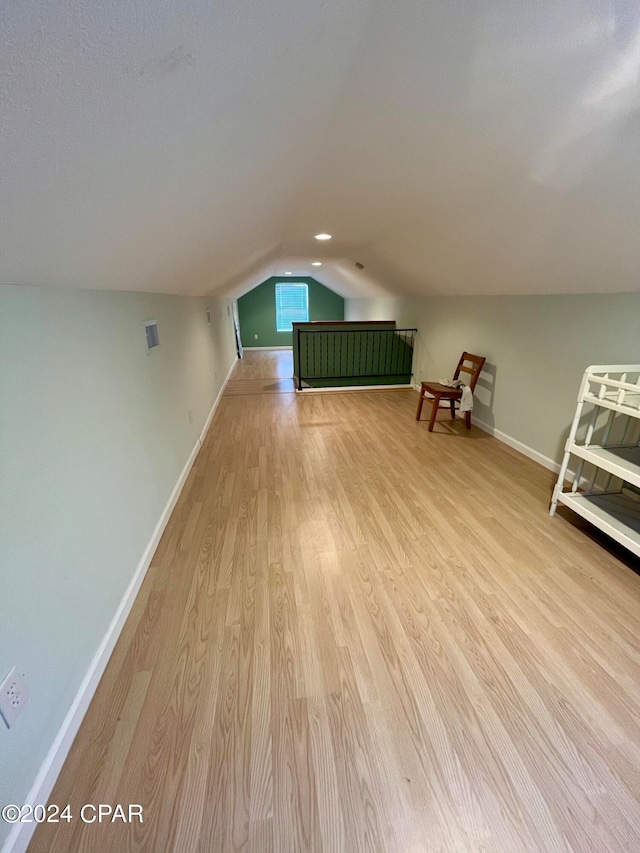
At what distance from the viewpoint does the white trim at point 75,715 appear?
94 cm

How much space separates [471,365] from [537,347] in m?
1.01

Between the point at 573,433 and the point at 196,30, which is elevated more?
the point at 196,30

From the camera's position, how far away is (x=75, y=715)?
119 centimetres

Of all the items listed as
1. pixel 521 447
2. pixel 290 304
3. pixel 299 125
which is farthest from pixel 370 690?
pixel 290 304

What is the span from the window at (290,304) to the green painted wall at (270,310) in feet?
0.37

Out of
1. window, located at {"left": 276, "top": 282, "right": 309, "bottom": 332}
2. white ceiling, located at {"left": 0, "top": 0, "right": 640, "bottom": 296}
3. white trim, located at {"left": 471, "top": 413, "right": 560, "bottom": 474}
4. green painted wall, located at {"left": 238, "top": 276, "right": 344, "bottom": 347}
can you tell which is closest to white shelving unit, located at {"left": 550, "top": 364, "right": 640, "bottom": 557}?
white trim, located at {"left": 471, "top": 413, "right": 560, "bottom": 474}

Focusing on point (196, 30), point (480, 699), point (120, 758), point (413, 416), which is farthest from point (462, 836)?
point (413, 416)

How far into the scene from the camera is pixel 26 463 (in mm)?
1011

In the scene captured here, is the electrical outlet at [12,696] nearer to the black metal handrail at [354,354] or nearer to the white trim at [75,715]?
the white trim at [75,715]

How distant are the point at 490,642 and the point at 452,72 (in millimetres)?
2140

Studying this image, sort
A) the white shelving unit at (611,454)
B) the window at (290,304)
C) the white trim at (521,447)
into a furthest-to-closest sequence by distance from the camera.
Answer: the window at (290,304), the white trim at (521,447), the white shelving unit at (611,454)

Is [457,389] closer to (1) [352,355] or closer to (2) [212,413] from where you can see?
(1) [352,355]

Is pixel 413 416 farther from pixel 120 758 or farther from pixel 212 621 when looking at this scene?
pixel 120 758

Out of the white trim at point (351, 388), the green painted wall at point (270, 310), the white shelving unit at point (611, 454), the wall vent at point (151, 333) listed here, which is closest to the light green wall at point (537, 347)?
the white shelving unit at point (611, 454)
